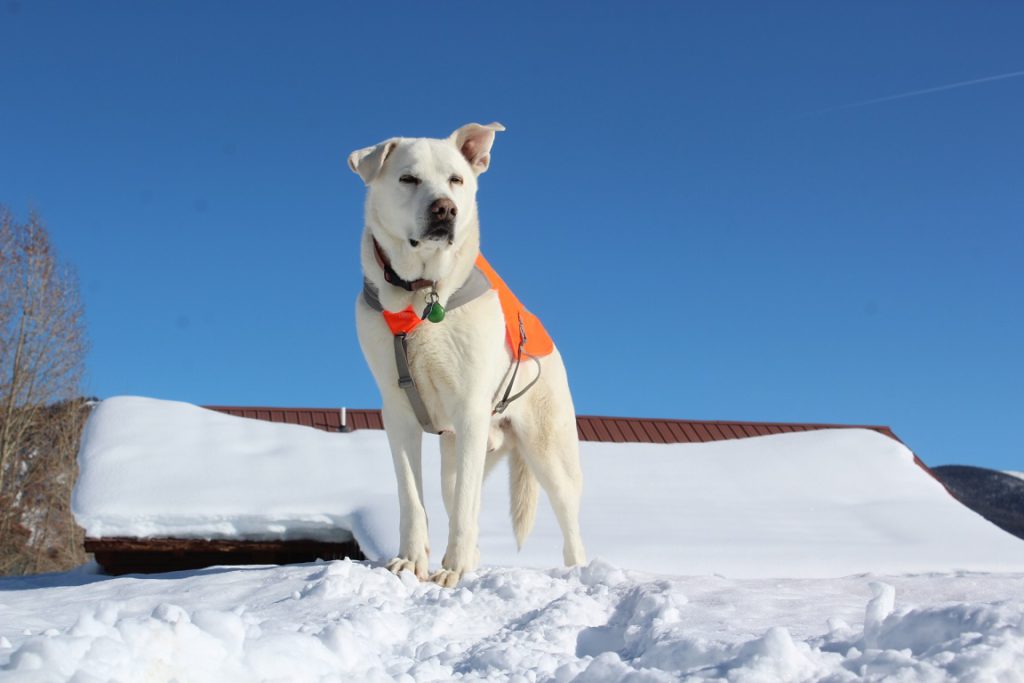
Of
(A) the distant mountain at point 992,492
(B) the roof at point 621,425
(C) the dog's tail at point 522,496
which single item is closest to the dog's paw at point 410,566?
(C) the dog's tail at point 522,496

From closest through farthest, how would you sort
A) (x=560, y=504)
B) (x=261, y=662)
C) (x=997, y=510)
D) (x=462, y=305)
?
(x=261, y=662), (x=462, y=305), (x=560, y=504), (x=997, y=510)

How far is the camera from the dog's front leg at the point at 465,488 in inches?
162

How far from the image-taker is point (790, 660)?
7.11 ft

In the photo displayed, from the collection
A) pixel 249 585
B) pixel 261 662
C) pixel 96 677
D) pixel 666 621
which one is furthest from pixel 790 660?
pixel 249 585

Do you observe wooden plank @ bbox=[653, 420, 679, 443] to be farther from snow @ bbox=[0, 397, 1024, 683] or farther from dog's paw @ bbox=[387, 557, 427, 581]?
dog's paw @ bbox=[387, 557, 427, 581]

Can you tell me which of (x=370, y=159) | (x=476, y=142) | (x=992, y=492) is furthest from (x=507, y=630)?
(x=992, y=492)

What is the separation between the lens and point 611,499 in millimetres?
7617

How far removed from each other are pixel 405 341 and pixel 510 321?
768mm

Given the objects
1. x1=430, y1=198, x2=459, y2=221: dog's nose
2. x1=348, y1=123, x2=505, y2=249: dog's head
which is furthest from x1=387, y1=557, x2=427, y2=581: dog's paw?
x1=430, y1=198, x2=459, y2=221: dog's nose

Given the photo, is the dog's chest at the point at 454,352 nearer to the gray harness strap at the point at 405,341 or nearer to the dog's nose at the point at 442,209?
the gray harness strap at the point at 405,341

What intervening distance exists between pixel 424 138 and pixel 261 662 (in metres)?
2.63

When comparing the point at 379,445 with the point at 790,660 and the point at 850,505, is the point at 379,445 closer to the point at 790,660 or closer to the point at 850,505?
the point at 850,505

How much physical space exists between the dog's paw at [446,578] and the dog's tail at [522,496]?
3.25ft

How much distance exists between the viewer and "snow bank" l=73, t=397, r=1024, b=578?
5832 millimetres
